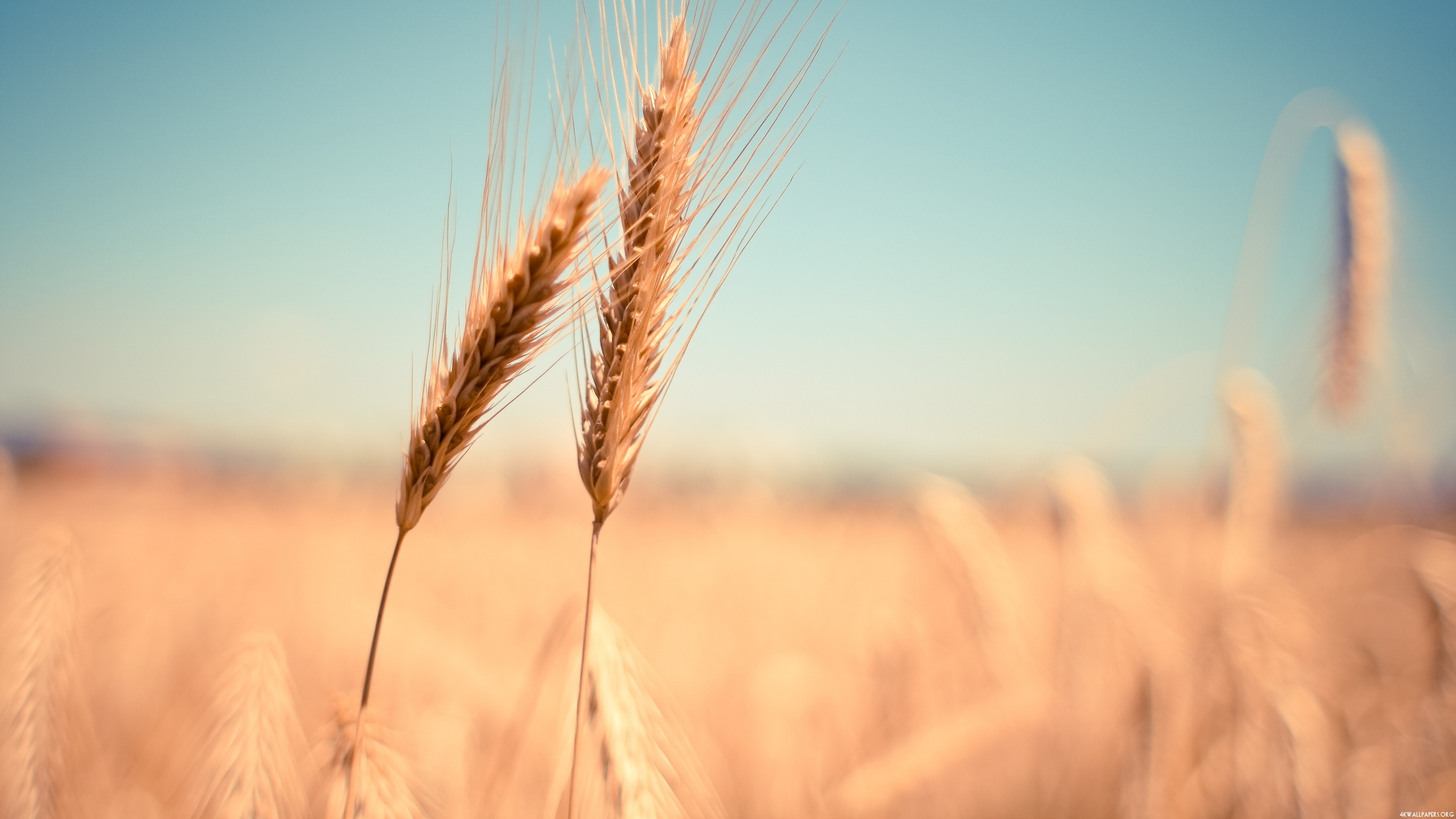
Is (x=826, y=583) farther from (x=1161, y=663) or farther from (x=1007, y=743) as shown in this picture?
(x=1161, y=663)

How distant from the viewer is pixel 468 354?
3.03ft

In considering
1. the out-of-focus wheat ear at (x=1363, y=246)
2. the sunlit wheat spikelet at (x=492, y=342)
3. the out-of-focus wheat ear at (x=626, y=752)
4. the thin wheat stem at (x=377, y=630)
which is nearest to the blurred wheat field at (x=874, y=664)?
the out-of-focus wheat ear at (x=626, y=752)

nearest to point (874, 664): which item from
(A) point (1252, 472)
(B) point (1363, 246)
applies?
(A) point (1252, 472)

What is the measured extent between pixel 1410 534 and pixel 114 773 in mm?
5973

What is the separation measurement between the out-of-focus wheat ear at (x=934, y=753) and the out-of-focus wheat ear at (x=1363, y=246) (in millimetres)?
3071

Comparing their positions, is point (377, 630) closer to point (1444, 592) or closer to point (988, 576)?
point (988, 576)

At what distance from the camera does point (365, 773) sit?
1005 mm

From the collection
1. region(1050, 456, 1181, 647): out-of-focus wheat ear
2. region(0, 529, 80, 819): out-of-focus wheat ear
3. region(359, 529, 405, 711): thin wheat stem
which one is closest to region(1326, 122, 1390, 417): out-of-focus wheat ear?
region(1050, 456, 1181, 647): out-of-focus wheat ear

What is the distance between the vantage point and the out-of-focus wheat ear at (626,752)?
1079mm

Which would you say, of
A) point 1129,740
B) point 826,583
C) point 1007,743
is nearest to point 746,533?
point 826,583

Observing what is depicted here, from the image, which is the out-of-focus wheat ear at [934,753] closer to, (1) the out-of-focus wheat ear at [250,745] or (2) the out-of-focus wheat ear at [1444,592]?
(2) the out-of-focus wheat ear at [1444,592]

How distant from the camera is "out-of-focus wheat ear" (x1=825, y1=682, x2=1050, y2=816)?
6.82 feet

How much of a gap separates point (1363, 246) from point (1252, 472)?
5.39 feet

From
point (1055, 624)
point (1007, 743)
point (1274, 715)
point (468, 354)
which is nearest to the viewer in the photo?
point (468, 354)
